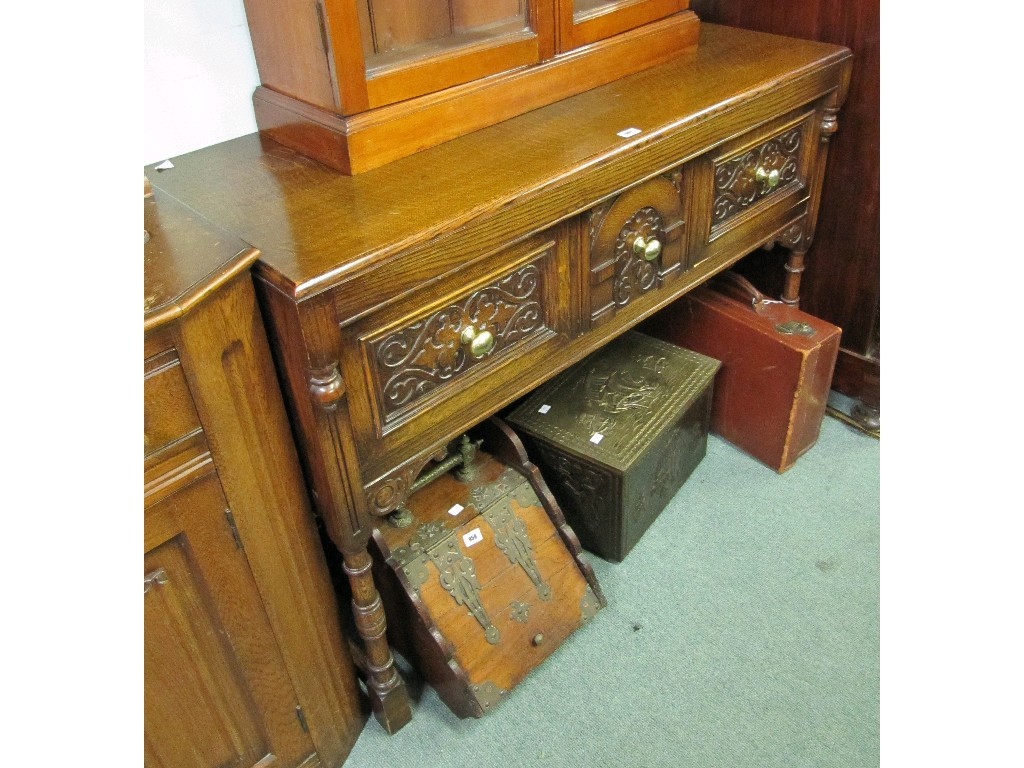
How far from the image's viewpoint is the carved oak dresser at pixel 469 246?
39.8 inches

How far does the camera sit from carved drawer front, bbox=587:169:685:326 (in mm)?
1302

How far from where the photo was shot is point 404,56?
1222mm

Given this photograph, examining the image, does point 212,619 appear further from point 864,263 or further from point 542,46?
point 864,263

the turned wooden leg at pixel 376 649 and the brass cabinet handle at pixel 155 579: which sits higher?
the brass cabinet handle at pixel 155 579

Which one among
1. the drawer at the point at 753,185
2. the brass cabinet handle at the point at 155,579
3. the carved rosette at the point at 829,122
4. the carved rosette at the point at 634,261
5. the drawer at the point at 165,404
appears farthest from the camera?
the carved rosette at the point at 829,122

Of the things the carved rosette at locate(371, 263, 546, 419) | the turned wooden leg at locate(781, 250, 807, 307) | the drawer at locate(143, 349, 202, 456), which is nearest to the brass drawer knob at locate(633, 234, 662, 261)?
the carved rosette at locate(371, 263, 546, 419)

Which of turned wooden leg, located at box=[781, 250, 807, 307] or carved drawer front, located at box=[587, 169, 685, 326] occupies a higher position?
carved drawer front, located at box=[587, 169, 685, 326]

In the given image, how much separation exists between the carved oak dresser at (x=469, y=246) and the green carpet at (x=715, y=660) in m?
0.22

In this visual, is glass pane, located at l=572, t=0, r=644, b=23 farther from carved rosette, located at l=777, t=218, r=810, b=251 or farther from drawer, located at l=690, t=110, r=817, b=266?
carved rosette, located at l=777, t=218, r=810, b=251

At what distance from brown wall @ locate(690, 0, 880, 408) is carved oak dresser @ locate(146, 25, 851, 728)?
0.41 feet

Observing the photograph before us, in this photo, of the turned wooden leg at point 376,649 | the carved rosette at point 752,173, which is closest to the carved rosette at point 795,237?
the carved rosette at point 752,173

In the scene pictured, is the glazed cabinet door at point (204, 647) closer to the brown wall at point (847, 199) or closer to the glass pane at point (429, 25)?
the glass pane at point (429, 25)

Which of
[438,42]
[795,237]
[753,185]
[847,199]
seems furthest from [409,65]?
[847,199]
